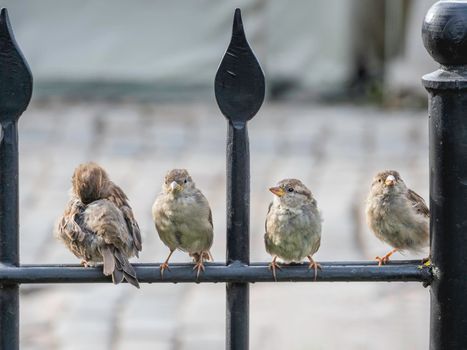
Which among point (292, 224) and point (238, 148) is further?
point (292, 224)

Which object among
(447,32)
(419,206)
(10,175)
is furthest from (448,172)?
(419,206)

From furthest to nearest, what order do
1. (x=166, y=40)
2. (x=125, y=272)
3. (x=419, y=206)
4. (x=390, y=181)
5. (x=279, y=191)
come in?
(x=166, y=40), (x=390, y=181), (x=419, y=206), (x=279, y=191), (x=125, y=272)

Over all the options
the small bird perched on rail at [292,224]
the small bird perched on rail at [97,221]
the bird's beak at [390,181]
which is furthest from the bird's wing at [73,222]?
the bird's beak at [390,181]

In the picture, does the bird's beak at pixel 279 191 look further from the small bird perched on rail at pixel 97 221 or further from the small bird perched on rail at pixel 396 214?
the small bird perched on rail at pixel 97 221

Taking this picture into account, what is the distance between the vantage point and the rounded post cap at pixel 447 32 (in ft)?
7.41

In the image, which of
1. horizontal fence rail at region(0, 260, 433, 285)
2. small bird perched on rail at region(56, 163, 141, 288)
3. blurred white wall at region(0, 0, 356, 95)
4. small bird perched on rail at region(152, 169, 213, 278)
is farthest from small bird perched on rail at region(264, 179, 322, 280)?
blurred white wall at region(0, 0, 356, 95)

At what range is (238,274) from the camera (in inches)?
92.9

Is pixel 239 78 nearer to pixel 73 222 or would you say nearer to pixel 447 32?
pixel 447 32

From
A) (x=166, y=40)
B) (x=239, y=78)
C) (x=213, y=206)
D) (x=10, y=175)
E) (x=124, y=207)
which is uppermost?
(x=166, y=40)

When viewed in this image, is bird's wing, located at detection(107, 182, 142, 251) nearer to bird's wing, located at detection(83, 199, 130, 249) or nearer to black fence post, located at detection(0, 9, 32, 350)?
bird's wing, located at detection(83, 199, 130, 249)

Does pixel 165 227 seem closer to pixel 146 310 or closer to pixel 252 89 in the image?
pixel 252 89

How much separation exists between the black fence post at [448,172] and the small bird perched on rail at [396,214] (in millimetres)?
1227

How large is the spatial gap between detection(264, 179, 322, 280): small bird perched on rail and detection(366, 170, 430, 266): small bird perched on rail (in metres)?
0.21

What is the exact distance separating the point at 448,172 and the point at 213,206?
589 centimetres
